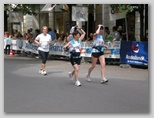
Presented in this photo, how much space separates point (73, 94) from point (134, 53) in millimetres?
5971

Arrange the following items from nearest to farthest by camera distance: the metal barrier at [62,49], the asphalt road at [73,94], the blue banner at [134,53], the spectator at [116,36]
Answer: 1. the asphalt road at [73,94]
2. the blue banner at [134,53]
3. the metal barrier at [62,49]
4. the spectator at [116,36]

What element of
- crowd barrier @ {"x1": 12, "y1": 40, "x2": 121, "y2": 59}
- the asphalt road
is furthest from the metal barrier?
the asphalt road

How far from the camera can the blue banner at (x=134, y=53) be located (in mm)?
12977

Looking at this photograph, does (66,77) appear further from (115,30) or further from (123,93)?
(115,30)

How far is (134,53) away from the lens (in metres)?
13.4

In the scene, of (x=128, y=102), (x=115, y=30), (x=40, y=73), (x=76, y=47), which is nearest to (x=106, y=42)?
(x=115, y=30)

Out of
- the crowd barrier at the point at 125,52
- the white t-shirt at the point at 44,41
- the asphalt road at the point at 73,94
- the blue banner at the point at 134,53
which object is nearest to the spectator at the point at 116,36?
the crowd barrier at the point at 125,52

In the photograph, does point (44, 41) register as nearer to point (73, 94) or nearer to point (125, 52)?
point (73, 94)

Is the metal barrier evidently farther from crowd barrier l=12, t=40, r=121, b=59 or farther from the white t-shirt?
the white t-shirt

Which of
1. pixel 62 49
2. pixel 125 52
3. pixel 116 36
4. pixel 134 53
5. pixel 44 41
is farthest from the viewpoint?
pixel 62 49

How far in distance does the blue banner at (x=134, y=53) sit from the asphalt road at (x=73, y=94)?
176cm

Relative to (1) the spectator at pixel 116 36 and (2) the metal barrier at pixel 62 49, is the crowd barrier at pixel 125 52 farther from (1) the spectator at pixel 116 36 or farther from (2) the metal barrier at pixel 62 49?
(1) the spectator at pixel 116 36

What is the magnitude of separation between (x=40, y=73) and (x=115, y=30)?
5061mm

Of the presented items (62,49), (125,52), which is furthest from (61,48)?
(125,52)
